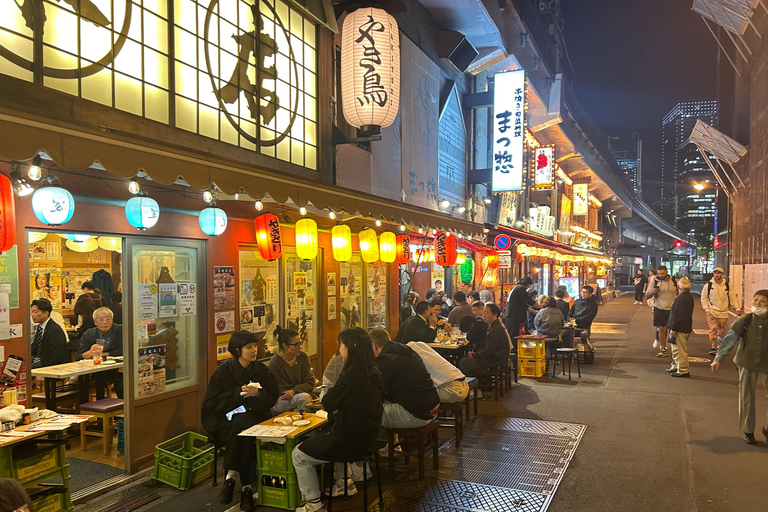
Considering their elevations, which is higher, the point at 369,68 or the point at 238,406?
the point at 369,68

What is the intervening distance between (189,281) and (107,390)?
4.03m

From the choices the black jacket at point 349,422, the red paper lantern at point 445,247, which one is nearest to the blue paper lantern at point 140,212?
the black jacket at point 349,422

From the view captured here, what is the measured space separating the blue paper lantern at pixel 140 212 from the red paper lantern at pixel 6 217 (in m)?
1.80

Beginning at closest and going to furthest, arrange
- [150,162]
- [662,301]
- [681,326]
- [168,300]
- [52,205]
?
1. [150,162]
2. [52,205]
3. [168,300]
4. [681,326]
5. [662,301]

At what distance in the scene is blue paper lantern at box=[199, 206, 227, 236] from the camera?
7.32m

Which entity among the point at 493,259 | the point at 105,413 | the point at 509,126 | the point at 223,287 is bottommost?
the point at 105,413

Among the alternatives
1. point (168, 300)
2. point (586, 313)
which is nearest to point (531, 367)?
point (586, 313)

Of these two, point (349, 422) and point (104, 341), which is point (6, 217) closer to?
point (349, 422)

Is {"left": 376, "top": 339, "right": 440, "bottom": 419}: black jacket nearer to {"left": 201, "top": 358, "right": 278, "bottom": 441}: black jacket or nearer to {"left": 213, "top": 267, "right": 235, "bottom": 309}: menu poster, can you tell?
{"left": 201, "top": 358, "right": 278, "bottom": 441}: black jacket

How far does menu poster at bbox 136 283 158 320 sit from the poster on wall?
1.47 m

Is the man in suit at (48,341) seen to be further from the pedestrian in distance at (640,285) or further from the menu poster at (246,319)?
the pedestrian in distance at (640,285)

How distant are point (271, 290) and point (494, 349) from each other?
452 centimetres

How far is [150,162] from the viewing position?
510 cm

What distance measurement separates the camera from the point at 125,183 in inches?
259
